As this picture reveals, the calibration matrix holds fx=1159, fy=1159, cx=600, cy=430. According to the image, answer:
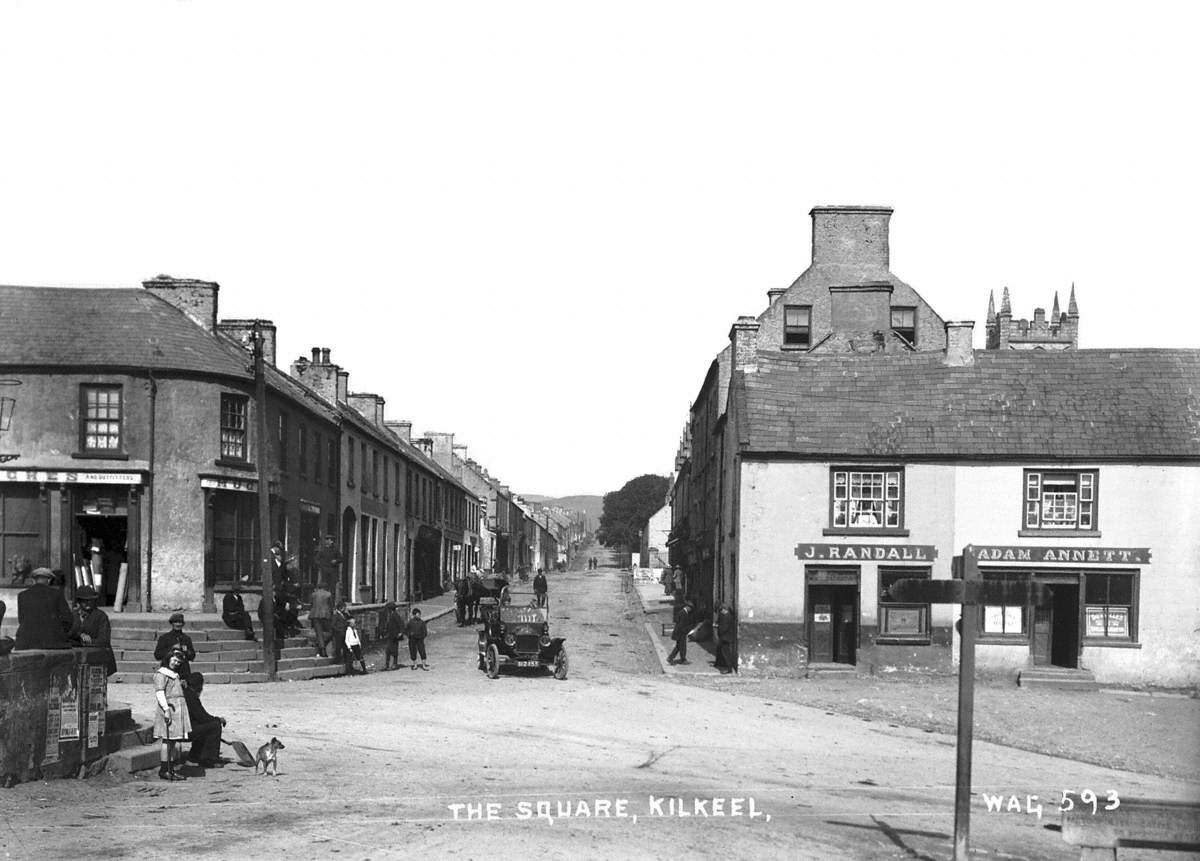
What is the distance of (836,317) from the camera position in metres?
41.4

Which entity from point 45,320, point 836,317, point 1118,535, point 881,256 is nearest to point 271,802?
point 45,320

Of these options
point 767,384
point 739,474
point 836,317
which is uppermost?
point 836,317

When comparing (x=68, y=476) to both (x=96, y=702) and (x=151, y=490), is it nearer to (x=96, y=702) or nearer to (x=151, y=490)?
(x=151, y=490)

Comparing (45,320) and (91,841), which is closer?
(91,841)

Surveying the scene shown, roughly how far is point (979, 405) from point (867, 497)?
3949mm

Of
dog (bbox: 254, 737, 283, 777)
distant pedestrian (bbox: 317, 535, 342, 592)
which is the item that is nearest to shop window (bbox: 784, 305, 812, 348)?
distant pedestrian (bbox: 317, 535, 342, 592)

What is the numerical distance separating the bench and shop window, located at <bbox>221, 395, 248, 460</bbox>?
79.2 feet

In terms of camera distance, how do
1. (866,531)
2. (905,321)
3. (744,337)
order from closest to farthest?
(866,531)
(744,337)
(905,321)

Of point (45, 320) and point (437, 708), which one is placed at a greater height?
point (45, 320)

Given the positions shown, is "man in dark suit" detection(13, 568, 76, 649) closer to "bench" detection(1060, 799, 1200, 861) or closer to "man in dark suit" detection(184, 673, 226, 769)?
"man in dark suit" detection(184, 673, 226, 769)

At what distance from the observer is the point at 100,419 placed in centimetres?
2800

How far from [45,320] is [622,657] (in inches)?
683

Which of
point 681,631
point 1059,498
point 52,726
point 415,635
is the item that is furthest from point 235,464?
point 1059,498

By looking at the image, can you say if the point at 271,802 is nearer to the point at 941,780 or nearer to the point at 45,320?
the point at 941,780
